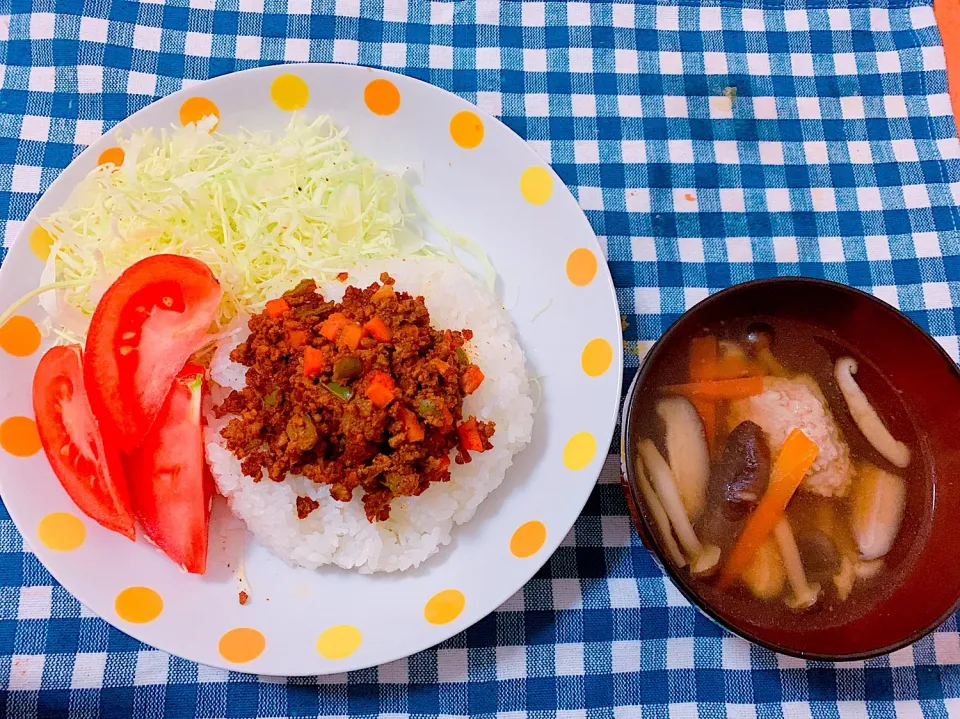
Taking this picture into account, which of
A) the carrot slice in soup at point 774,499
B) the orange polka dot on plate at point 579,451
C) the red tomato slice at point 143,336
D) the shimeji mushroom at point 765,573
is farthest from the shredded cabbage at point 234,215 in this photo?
the shimeji mushroom at point 765,573

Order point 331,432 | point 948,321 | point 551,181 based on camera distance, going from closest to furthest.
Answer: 1. point 331,432
2. point 551,181
3. point 948,321

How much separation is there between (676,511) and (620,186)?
1238mm

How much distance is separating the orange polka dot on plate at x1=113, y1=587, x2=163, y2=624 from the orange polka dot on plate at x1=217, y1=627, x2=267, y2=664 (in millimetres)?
206

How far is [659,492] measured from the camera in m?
2.00

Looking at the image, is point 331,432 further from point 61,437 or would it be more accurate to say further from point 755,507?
point 755,507

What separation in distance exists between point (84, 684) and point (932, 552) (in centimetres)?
256

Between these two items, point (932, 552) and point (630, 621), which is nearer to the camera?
point (932, 552)

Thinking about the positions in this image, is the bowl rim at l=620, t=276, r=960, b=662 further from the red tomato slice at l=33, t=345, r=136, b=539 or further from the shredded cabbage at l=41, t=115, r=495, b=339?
the red tomato slice at l=33, t=345, r=136, b=539

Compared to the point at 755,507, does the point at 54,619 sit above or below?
below

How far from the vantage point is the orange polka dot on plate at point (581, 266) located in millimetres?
2195

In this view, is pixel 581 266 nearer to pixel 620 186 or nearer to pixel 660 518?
pixel 620 186

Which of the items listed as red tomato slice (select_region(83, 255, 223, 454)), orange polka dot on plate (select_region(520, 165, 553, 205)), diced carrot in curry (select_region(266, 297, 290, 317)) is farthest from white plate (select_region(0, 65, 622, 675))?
diced carrot in curry (select_region(266, 297, 290, 317))

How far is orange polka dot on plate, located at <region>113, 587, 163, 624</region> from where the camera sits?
6.57 feet

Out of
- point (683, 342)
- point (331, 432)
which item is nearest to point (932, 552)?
point (683, 342)
